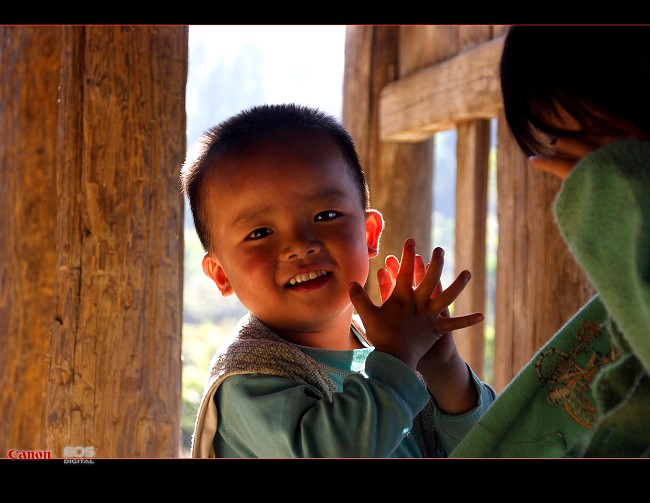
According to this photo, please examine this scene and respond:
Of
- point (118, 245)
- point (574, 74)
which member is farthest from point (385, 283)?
point (118, 245)

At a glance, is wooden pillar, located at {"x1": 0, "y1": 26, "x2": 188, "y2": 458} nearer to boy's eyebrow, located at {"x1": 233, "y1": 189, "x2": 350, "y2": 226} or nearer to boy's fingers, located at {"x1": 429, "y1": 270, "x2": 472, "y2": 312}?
boy's eyebrow, located at {"x1": 233, "y1": 189, "x2": 350, "y2": 226}

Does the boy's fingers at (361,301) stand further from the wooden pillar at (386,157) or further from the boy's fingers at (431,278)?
the wooden pillar at (386,157)

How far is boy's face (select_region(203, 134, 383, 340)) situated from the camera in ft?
5.28

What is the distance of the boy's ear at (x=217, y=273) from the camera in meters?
1.78

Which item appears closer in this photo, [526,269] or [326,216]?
[326,216]

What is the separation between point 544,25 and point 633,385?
0.53m

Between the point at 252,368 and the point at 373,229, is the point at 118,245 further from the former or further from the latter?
the point at 252,368

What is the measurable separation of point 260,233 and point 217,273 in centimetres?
22

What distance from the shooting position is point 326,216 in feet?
5.45

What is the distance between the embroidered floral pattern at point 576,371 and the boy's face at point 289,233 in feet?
1.47

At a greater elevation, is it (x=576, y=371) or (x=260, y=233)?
(x=260, y=233)

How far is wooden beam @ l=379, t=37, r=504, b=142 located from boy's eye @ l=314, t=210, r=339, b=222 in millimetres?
1720

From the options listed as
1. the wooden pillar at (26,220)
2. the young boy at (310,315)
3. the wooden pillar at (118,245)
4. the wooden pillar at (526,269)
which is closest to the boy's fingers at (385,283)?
the young boy at (310,315)

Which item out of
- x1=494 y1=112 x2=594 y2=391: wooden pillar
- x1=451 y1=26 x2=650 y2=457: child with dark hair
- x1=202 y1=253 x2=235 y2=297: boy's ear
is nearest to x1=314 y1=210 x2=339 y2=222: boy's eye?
x1=202 y1=253 x2=235 y2=297: boy's ear
